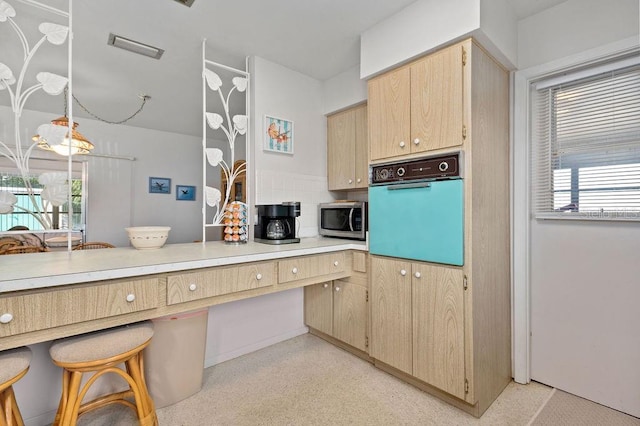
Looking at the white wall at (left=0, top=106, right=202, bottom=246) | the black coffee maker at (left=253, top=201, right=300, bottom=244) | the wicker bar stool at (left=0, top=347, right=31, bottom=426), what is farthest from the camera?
the white wall at (left=0, top=106, right=202, bottom=246)

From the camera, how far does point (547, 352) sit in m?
1.98

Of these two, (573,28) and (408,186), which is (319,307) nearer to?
(408,186)

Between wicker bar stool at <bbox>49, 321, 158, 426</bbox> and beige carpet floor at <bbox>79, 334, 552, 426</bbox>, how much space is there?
→ 0.34 meters

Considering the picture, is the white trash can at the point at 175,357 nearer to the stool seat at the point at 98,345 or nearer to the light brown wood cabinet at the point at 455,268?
the stool seat at the point at 98,345

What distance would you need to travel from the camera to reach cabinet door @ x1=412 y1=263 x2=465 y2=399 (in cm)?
173

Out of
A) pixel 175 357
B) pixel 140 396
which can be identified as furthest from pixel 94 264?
pixel 175 357

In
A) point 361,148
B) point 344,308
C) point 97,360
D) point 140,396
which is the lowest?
point 140,396

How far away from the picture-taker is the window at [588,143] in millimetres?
1724

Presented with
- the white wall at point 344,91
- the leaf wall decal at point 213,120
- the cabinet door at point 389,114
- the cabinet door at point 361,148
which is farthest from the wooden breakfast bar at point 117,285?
the white wall at point 344,91

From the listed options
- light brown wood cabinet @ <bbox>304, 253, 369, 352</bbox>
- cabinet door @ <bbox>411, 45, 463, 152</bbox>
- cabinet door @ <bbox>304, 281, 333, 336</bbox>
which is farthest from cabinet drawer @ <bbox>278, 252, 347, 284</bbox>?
cabinet door @ <bbox>411, 45, 463, 152</bbox>

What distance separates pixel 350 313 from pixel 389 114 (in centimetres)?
154

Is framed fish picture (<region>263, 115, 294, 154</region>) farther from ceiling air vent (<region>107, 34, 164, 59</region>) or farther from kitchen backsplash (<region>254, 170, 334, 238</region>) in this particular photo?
ceiling air vent (<region>107, 34, 164, 59</region>)

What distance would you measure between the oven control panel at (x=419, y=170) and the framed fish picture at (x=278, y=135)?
0.87 metres

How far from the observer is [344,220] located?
2.55 meters
